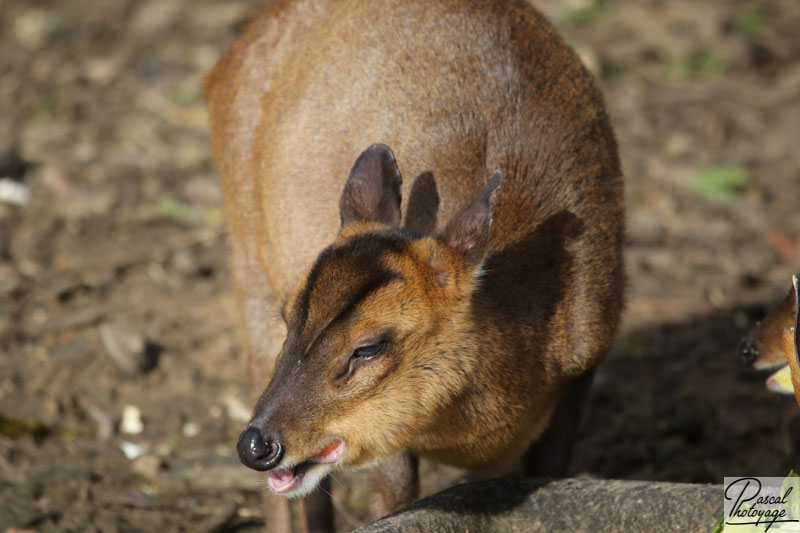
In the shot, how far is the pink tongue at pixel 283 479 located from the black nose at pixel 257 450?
0.14 metres

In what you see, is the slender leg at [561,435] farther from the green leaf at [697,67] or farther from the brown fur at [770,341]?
the green leaf at [697,67]

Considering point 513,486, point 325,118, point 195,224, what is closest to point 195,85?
point 195,224

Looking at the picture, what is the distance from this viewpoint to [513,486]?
3.80m

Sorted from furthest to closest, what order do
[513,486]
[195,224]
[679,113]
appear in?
[679,113] < [195,224] < [513,486]

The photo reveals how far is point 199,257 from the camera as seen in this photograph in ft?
23.1

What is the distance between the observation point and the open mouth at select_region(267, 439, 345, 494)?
359 cm

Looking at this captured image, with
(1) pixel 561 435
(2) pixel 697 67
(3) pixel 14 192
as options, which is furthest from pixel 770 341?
(3) pixel 14 192

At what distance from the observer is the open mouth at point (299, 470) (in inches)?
141

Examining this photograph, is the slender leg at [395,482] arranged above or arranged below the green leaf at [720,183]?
above

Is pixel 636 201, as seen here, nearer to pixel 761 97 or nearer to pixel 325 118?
pixel 761 97

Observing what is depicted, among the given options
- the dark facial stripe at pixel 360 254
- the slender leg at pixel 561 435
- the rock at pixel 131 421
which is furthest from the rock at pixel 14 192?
the slender leg at pixel 561 435

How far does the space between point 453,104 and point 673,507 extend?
1.80m

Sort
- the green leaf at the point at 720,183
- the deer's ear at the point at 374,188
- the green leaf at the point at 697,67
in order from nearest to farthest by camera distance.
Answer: the deer's ear at the point at 374,188 < the green leaf at the point at 720,183 < the green leaf at the point at 697,67

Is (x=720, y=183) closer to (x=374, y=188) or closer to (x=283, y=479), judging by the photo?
(x=374, y=188)
